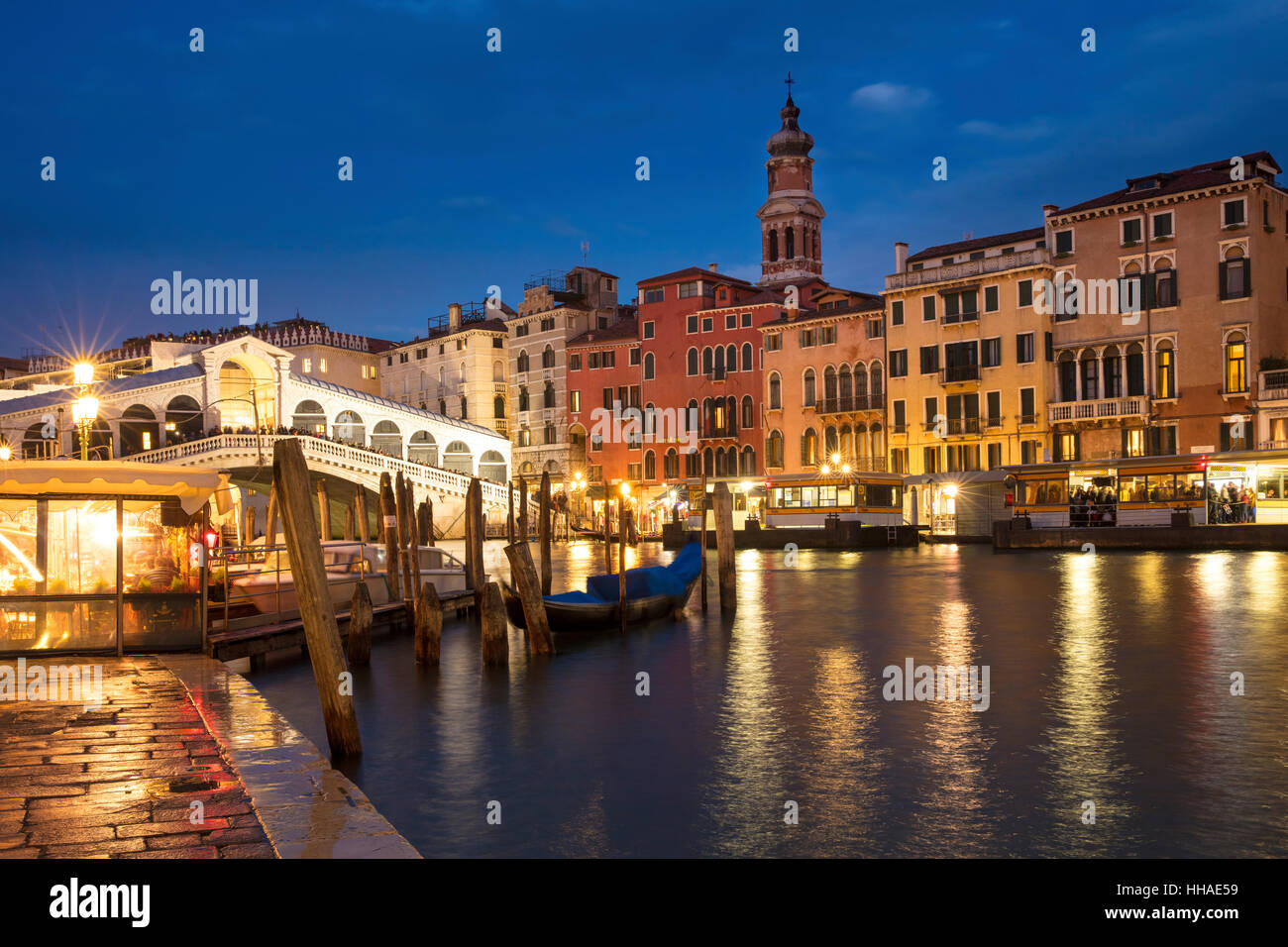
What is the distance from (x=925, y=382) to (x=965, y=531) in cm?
679

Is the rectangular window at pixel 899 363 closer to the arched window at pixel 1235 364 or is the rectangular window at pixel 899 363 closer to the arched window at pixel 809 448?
the arched window at pixel 809 448

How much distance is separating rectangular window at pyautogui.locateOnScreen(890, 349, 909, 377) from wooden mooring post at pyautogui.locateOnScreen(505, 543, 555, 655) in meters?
33.0

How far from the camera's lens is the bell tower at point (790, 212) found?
2318 inches

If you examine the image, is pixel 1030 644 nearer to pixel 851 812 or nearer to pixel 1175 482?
pixel 851 812

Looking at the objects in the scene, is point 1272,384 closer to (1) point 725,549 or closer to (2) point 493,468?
(1) point 725,549

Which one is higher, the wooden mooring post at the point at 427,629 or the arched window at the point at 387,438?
the arched window at the point at 387,438

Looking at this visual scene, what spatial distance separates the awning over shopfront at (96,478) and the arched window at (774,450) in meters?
40.9

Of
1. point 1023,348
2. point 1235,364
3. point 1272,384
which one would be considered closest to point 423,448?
point 1023,348

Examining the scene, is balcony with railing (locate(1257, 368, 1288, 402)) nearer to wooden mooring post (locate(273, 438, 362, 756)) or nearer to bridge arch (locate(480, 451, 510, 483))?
bridge arch (locate(480, 451, 510, 483))

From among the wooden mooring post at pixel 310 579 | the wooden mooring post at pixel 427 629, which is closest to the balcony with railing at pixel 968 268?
the wooden mooring post at pixel 427 629

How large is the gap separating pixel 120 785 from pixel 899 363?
4290cm

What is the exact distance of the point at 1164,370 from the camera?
38.6m
